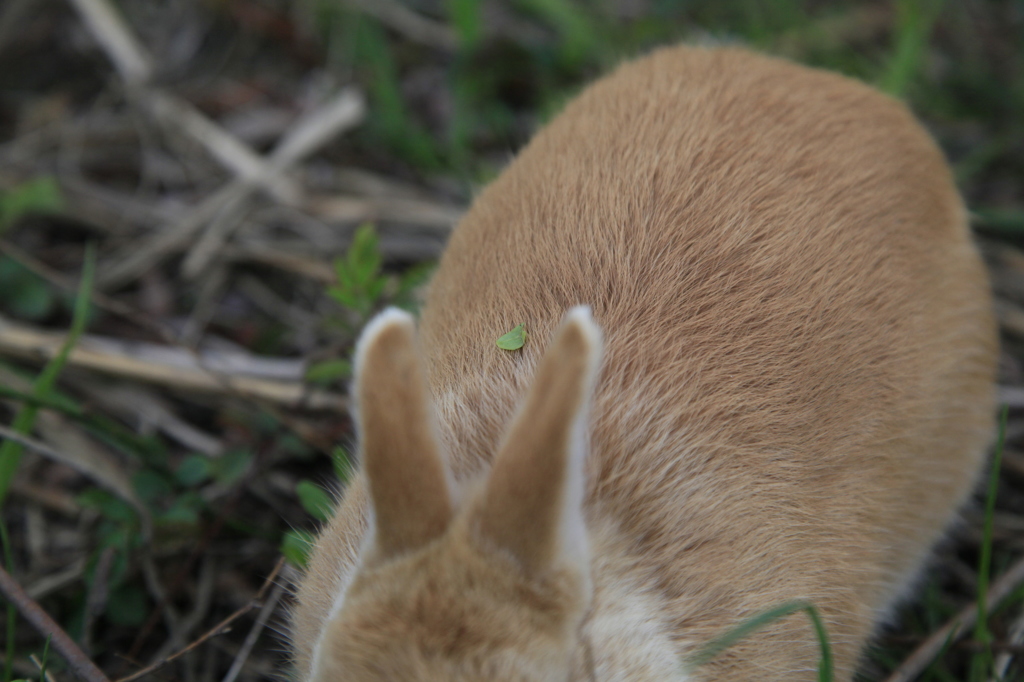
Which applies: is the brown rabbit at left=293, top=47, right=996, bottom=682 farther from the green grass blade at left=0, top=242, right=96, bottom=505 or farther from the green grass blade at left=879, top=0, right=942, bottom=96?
the green grass blade at left=0, top=242, right=96, bottom=505

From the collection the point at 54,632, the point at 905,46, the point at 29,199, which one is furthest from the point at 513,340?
the point at 905,46

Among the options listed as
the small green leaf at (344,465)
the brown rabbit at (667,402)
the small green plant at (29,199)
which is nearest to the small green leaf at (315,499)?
the small green leaf at (344,465)

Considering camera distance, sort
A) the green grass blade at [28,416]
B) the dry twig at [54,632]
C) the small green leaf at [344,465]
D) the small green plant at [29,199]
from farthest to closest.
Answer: the small green plant at [29,199] → the green grass blade at [28,416] → the small green leaf at [344,465] → the dry twig at [54,632]

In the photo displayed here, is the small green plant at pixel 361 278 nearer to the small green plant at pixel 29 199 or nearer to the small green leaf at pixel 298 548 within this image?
the small green leaf at pixel 298 548

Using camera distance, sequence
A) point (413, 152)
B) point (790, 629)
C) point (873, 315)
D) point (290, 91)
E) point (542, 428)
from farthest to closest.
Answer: point (290, 91) < point (413, 152) < point (873, 315) < point (790, 629) < point (542, 428)

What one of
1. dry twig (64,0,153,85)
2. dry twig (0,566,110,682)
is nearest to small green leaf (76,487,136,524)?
dry twig (0,566,110,682)

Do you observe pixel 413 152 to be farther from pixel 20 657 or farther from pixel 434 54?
pixel 20 657

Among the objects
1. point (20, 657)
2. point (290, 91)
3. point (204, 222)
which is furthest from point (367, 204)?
point (20, 657)
